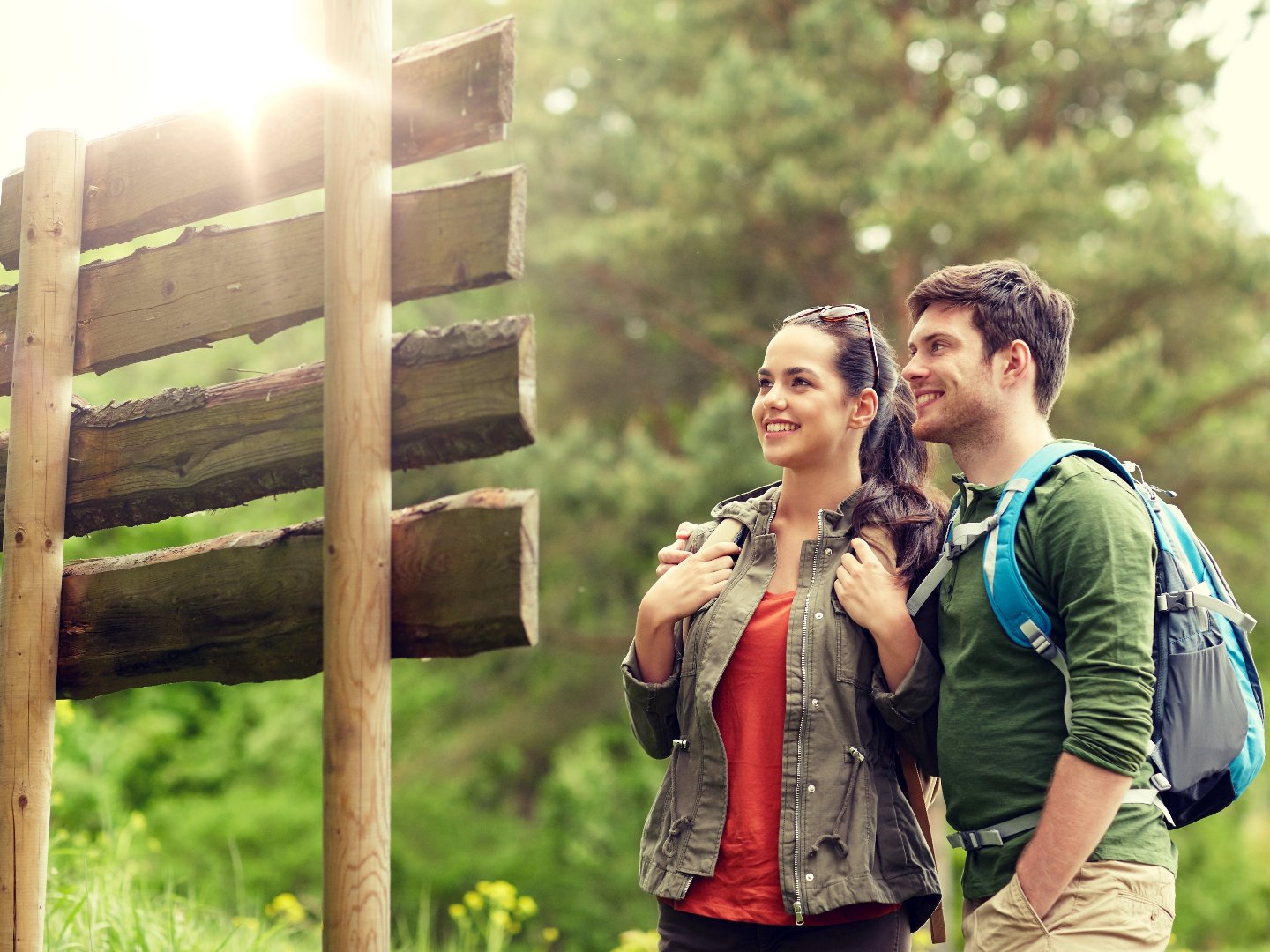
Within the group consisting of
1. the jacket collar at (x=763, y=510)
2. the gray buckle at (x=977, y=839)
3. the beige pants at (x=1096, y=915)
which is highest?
the jacket collar at (x=763, y=510)

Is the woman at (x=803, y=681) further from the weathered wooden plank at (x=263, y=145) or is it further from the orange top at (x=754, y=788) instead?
the weathered wooden plank at (x=263, y=145)

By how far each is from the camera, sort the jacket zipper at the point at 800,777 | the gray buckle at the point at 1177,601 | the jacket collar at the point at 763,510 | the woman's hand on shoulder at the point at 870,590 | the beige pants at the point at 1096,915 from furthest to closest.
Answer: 1. the jacket collar at the point at 763,510
2. the woman's hand on shoulder at the point at 870,590
3. the jacket zipper at the point at 800,777
4. the gray buckle at the point at 1177,601
5. the beige pants at the point at 1096,915

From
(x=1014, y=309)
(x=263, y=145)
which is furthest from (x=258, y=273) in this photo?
(x=1014, y=309)

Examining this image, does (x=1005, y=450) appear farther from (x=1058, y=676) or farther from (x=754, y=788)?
(x=754, y=788)

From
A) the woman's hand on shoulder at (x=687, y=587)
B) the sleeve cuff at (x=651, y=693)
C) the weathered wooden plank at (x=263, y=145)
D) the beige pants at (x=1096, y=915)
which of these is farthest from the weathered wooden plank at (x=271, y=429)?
the beige pants at (x=1096, y=915)

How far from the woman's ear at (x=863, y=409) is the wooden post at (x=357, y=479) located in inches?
43.2

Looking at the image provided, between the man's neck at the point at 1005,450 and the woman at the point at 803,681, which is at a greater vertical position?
the man's neck at the point at 1005,450

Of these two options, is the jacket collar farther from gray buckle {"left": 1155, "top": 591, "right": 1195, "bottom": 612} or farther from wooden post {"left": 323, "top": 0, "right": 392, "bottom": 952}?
wooden post {"left": 323, "top": 0, "right": 392, "bottom": 952}

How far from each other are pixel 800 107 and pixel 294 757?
9.43 m

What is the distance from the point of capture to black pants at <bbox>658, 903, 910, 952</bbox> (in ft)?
7.76

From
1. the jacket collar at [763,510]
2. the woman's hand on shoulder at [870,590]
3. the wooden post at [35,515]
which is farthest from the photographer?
the jacket collar at [763,510]

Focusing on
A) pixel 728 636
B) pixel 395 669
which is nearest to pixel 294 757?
pixel 395 669

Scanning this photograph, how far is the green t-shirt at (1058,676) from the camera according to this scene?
2.05 metres

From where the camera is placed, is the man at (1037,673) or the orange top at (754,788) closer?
the man at (1037,673)
